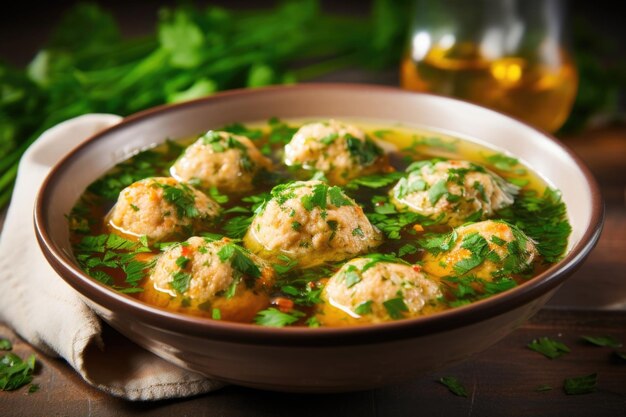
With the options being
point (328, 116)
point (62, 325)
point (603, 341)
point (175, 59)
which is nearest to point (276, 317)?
point (62, 325)

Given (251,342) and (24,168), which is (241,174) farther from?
(251,342)

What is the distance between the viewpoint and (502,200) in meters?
3.14

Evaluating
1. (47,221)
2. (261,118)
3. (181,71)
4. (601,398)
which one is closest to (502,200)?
(601,398)

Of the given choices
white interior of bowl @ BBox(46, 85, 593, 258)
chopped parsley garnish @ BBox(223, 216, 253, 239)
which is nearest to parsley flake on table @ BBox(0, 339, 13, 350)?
white interior of bowl @ BBox(46, 85, 593, 258)

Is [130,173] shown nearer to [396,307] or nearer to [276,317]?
[276,317]

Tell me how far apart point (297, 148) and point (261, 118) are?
1.69ft

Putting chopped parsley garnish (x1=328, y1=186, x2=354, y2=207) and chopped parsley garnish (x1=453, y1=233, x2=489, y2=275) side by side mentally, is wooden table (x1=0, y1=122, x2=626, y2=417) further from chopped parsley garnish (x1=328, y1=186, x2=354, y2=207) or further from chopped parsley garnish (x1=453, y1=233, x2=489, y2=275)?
chopped parsley garnish (x1=328, y1=186, x2=354, y2=207)

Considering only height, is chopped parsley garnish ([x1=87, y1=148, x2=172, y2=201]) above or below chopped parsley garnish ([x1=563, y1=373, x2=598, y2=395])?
above

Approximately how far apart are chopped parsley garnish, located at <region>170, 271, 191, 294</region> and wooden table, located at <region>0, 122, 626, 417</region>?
449mm

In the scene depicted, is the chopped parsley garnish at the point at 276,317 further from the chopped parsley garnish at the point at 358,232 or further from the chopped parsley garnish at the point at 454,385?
the chopped parsley garnish at the point at 454,385

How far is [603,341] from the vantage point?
3.03 m

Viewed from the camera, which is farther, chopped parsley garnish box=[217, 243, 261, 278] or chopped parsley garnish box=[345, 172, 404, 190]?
chopped parsley garnish box=[345, 172, 404, 190]

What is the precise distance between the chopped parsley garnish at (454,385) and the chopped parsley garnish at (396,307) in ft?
1.72

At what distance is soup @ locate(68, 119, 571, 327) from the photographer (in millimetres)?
2455
